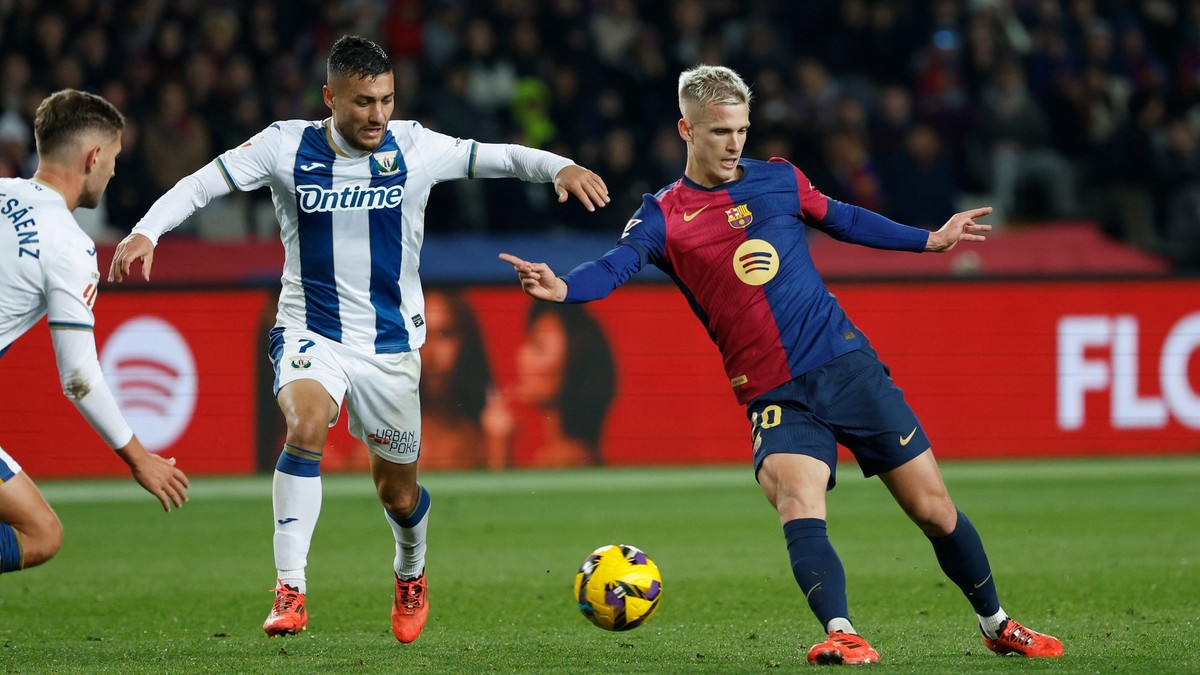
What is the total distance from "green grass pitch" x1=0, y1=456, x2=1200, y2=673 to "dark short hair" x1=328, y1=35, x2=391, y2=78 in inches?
91.2

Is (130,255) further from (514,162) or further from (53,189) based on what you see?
(514,162)

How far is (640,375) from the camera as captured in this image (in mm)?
14008

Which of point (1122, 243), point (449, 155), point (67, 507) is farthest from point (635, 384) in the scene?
point (449, 155)

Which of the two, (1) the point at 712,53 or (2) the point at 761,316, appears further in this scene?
(1) the point at 712,53

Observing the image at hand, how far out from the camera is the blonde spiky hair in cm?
587

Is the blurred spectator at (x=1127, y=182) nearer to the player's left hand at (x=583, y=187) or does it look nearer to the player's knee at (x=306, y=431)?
the player's left hand at (x=583, y=187)

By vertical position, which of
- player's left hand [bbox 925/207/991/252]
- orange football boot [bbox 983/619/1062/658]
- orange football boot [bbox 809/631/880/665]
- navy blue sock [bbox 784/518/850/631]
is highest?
player's left hand [bbox 925/207/991/252]

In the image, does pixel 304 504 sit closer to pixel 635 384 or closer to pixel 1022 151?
pixel 635 384

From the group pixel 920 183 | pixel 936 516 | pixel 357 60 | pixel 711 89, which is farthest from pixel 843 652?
pixel 920 183

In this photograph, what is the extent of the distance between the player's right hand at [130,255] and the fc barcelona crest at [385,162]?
1.06 metres

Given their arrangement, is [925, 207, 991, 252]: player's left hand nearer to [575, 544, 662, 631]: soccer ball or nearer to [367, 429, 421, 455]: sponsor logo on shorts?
[575, 544, 662, 631]: soccer ball

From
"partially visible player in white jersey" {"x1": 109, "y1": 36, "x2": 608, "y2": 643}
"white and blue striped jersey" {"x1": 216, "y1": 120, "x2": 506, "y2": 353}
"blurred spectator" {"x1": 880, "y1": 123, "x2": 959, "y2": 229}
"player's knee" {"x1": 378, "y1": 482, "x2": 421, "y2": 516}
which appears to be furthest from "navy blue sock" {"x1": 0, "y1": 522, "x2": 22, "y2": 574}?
"blurred spectator" {"x1": 880, "y1": 123, "x2": 959, "y2": 229}

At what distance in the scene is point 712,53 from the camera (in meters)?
17.0

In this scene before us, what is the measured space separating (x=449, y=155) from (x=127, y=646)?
242 cm
